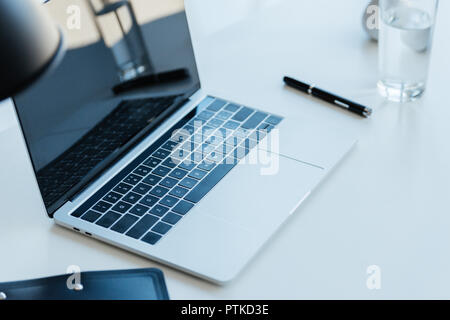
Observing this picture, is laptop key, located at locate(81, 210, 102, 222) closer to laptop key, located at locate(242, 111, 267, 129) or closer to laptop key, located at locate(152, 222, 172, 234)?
laptop key, located at locate(152, 222, 172, 234)

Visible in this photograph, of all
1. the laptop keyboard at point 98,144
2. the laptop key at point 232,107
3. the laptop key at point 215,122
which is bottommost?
the laptop key at point 215,122

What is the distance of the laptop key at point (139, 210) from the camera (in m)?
0.97

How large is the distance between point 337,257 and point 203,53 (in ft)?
2.00

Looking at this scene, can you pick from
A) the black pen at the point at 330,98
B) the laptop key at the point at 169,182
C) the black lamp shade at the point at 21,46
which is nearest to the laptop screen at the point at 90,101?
the laptop key at the point at 169,182

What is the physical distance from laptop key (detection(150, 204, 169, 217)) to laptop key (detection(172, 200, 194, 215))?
0.01m

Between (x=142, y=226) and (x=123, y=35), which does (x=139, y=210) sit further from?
(x=123, y=35)

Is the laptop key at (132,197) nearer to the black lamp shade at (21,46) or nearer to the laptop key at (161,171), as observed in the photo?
the laptop key at (161,171)

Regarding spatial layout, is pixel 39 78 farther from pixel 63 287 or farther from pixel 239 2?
pixel 239 2

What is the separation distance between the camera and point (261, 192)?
3.28 ft

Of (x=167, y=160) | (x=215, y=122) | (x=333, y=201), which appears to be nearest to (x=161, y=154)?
(x=167, y=160)

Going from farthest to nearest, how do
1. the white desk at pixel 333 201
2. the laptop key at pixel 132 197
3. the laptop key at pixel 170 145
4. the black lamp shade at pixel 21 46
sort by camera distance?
the laptop key at pixel 170 145 → the laptop key at pixel 132 197 → the white desk at pixel 333 201 → the black lamp shade at pixel 21 46

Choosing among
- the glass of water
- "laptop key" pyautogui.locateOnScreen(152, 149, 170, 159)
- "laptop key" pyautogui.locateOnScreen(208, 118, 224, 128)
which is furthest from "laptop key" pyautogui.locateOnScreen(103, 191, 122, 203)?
the glass of water

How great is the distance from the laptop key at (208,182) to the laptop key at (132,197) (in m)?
0.07

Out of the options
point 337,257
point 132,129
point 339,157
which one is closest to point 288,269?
point 337,257
